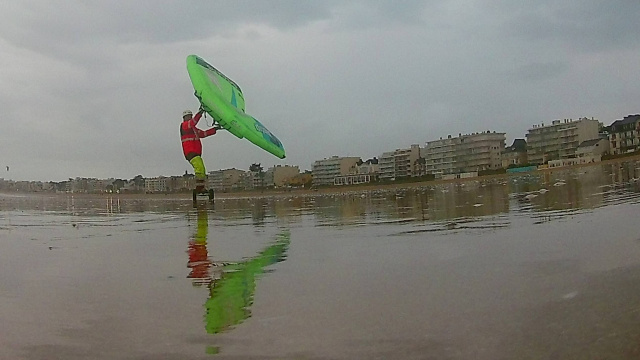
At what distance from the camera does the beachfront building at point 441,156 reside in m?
80.2

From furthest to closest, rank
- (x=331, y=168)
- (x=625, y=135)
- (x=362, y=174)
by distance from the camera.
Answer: (x=331, y=168)
(x=362, y=174)
(x=625, y=135)

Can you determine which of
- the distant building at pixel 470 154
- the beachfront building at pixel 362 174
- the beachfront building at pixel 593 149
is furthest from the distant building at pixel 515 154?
the beachfront building at pixel 362 174

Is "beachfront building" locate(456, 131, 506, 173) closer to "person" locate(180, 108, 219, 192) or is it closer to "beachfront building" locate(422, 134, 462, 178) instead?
"beachfront building" locate(422, 134, 462, 178)

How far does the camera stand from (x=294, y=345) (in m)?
3.65

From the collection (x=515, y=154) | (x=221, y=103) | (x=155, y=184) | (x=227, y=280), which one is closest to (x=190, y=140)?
(x=221, y=103)

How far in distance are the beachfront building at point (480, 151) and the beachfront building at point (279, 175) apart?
100 ft

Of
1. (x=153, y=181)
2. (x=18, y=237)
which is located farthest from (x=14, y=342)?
(x=153, y=181)

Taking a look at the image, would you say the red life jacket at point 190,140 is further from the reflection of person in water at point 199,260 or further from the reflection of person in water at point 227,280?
the reflection of person in water at point 227,280

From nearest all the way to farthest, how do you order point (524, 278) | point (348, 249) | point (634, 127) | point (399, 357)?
1. point (399, 357)
2. point (524, 278)
3. point (348, 249)
4. point (634, 127)

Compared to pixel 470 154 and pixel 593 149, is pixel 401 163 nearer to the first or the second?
pixel 470 154

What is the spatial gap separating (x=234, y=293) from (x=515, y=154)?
84.2m

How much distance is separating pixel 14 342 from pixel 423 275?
386 cm

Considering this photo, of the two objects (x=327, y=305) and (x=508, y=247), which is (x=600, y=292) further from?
(x=508, y=247)

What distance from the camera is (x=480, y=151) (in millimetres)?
81062
